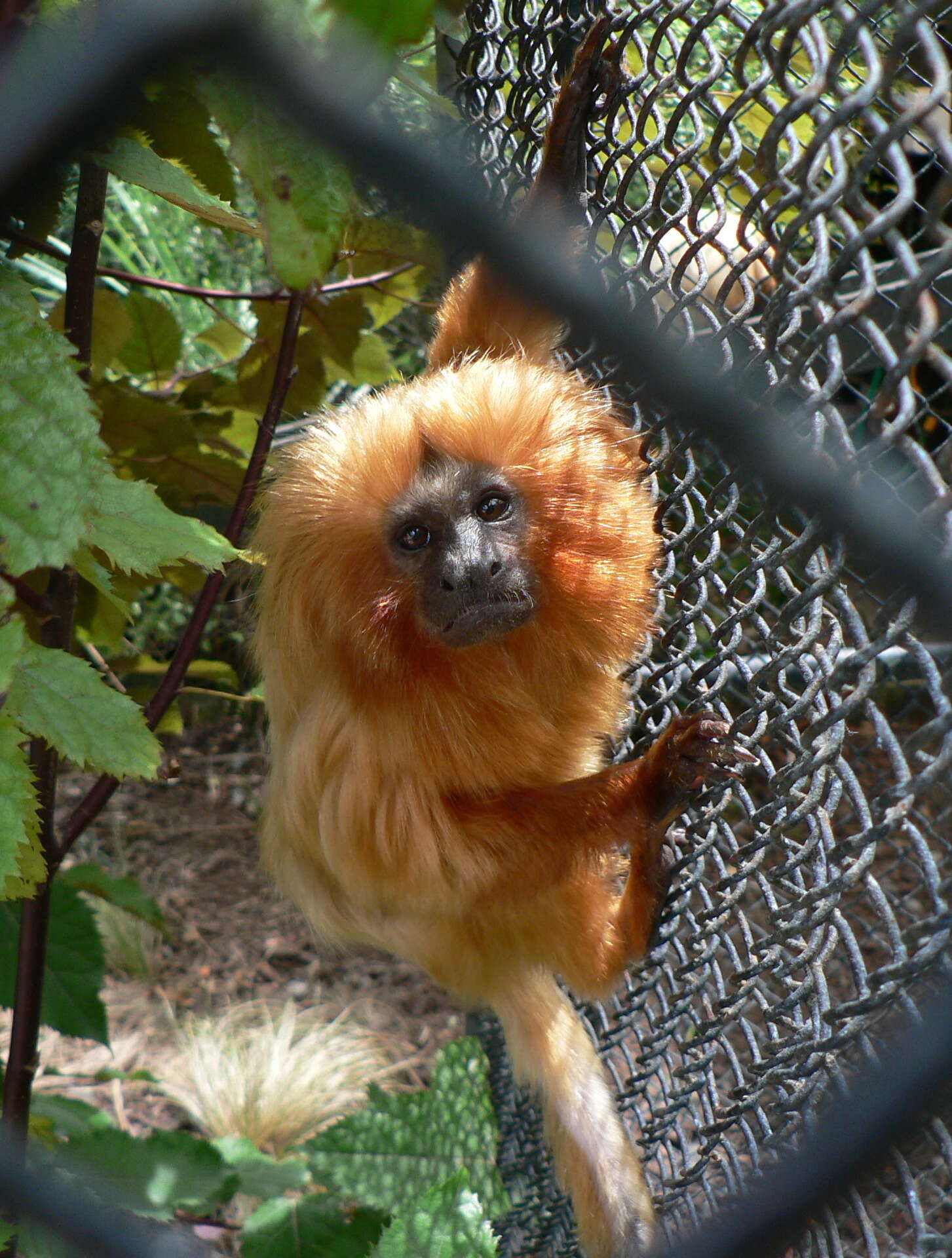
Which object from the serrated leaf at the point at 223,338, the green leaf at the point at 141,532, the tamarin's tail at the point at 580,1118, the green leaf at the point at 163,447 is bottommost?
the tamarin's tail at the point at 580,1118

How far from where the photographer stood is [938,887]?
1.01 m

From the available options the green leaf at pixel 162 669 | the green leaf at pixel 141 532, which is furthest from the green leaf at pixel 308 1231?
the green leaf at pixel 141 532

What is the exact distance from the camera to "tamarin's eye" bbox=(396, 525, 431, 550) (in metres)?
2.23

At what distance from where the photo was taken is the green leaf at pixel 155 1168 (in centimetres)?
215

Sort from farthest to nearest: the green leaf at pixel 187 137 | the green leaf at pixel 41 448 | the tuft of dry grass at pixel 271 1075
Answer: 1. the tuft of dry grass at pixel 271 1075
2. the green leaf at pixel 187 137
3. the green leaf at pixel 41 448

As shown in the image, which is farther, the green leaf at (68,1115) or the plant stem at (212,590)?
the green leaf at (68,1115)

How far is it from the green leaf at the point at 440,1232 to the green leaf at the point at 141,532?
3.86 ft

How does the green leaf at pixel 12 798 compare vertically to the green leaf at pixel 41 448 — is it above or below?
below

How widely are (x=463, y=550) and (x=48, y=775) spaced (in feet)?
2.86

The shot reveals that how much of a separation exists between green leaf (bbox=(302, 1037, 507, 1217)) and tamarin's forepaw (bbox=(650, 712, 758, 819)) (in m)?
1.15

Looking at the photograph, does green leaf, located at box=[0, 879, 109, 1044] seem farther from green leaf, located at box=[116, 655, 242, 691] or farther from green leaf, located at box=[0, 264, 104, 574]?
green leaf, located at box=[0, 264, 104, 574]

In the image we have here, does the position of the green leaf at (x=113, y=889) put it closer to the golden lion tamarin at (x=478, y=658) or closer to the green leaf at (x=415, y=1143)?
the golden lion tamarin at (x=478, y=658)

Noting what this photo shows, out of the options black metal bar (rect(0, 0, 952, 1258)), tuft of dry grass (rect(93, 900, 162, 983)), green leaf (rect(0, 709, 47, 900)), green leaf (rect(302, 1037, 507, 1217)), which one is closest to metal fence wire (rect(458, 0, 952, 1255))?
black metal bar (rect(0, 0, 952, 1258))

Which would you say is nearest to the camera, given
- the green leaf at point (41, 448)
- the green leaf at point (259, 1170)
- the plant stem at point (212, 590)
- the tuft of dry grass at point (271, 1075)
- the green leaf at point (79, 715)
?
the green leaf at point (41, 448)
